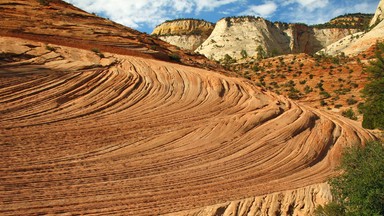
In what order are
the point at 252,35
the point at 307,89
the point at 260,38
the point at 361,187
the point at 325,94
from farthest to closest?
the point at 252,35 → the point at 260,38 → the point at 307,89 → the point at 325,94 → the point at 361,187

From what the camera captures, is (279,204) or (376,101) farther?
(376,101)

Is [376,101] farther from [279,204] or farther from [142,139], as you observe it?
[142,139]

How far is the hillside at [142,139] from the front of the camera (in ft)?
30.8

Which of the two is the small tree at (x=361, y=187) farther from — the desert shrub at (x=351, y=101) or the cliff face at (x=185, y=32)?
the cliff face at (x=185, y=32)

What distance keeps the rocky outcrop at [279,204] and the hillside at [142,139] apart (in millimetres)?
34

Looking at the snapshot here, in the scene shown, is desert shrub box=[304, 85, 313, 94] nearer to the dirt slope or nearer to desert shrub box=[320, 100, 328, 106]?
desert shrub box=[320, 100, 328, 106]

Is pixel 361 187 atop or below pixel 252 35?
below

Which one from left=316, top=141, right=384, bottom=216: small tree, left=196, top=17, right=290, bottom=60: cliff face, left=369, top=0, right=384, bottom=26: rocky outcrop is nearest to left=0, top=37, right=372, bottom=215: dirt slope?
left=316, top=141, right=384, bottom=216: small tree

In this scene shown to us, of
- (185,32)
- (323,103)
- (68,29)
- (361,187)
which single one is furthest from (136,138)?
(185,32)

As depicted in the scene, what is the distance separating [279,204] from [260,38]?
237ft

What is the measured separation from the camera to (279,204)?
1112cm

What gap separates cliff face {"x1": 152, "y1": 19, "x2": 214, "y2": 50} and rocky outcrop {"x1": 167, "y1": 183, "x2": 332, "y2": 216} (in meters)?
86.2

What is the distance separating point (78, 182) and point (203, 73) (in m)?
8.98

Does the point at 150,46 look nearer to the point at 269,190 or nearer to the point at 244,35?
the point at 269,190
